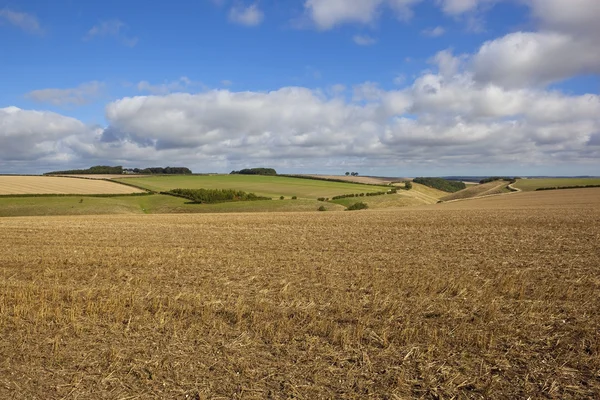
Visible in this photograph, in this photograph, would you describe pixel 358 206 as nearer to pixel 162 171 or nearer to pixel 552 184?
pixel 552 184

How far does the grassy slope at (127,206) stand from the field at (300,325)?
50.4 metres

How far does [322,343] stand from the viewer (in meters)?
8.62

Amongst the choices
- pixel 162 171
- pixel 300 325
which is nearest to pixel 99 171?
pixel 162 171

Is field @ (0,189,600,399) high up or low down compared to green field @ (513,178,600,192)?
down

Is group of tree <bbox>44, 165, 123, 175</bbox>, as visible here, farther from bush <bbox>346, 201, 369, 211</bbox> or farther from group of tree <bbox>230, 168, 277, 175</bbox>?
bush <bbox>346, 201, 369, 211</bbox>

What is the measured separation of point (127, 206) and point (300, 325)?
6720 centimetres

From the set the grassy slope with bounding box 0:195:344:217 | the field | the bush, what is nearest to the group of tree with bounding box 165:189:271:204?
the grassy slope with bounding box 0:195:344:217

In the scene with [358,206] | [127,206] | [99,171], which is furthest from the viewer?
[99,171]

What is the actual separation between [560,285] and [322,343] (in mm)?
8917

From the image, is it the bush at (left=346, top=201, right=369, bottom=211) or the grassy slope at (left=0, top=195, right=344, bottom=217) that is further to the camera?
the bush at (left=346, top=201, right=369, bottom=211)

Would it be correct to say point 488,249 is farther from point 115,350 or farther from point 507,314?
point 115,350

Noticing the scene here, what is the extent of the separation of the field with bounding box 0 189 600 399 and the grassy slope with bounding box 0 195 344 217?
50393 millimetres

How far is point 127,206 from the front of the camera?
231ft

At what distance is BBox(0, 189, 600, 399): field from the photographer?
6992 mm
